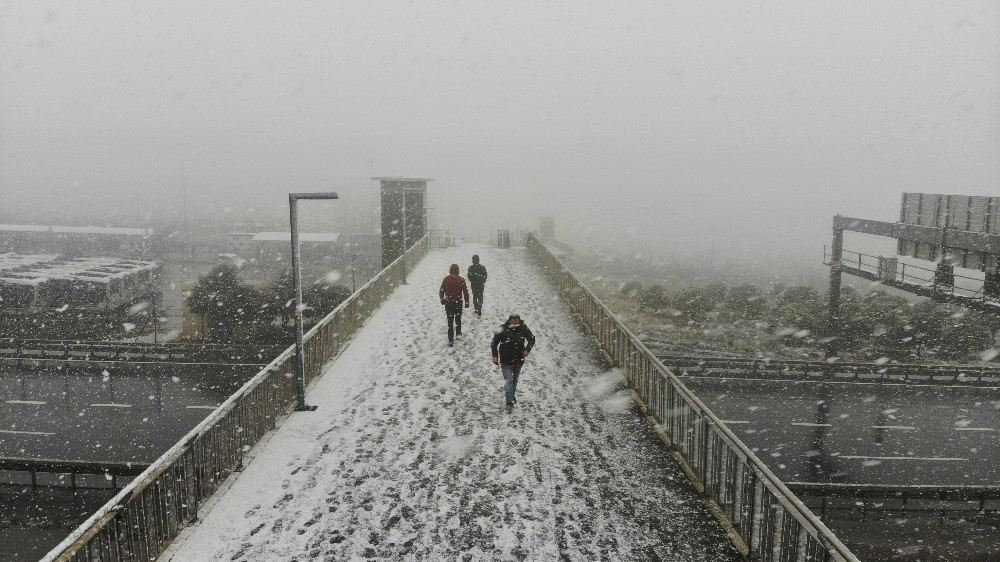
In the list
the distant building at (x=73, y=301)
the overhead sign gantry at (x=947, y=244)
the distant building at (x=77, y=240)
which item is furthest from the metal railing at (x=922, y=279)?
the distant building at (x=77, y=240)

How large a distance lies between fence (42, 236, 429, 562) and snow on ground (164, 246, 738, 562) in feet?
A: 0.79

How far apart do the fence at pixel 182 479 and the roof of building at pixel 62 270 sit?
59.5 m

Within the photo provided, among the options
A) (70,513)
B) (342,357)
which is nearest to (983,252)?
(342,357)

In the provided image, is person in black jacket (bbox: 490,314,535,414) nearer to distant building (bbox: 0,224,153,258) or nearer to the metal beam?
the metal beam

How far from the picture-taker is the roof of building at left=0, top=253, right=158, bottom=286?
58438mm

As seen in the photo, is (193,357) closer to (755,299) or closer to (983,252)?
(983,252)

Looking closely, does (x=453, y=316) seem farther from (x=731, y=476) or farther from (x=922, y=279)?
(x=922, y=279)

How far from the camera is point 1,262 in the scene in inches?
2995

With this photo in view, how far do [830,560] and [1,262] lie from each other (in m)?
97.2

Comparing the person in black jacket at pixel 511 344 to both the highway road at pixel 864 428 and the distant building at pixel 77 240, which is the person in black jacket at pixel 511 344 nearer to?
the highway road at pixel 864 428

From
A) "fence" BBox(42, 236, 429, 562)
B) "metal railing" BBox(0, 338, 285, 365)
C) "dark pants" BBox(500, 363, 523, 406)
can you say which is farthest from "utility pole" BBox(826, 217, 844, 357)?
"metal railing" BBox(0, 338, 285, 365)

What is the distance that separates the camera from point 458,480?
24.7ft

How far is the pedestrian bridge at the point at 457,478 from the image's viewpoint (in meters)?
5.98

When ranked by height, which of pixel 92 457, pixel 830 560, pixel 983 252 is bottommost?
pixel 92 457
